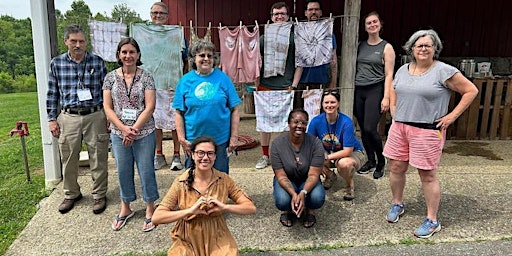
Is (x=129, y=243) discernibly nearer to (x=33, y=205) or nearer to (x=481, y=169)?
(x=33, y=205)

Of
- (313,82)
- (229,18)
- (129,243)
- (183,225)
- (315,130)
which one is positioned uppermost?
(229,18)

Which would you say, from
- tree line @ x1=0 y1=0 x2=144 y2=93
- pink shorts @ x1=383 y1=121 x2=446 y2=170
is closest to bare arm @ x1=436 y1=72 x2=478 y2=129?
pink shorts @ x1=383 y1=121 x2=446 y2=170

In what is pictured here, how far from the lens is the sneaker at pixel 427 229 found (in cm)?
288

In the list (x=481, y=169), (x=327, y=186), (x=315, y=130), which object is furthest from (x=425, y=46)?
(x=481, y=169)

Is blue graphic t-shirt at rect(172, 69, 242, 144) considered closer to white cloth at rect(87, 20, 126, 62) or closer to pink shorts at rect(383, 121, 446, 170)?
pink shorts at rect(383, 121, 446, 170)

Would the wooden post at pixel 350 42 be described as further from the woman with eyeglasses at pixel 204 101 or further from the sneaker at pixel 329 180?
the woman with eyeglasses at pixel 204 101

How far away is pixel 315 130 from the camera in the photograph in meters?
3.42

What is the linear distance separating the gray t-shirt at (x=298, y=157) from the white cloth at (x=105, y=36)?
1.99 m

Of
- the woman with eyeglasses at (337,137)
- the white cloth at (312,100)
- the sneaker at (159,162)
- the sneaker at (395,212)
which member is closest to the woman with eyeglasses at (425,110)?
the sneaker at (395,212)

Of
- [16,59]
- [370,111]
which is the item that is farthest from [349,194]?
[16,59]

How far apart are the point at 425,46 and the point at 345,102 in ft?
4.40

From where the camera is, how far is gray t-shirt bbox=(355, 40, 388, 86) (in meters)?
3.66

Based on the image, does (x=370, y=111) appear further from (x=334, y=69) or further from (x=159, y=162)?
(x=159, y=162)

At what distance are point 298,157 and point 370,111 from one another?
1.14m
